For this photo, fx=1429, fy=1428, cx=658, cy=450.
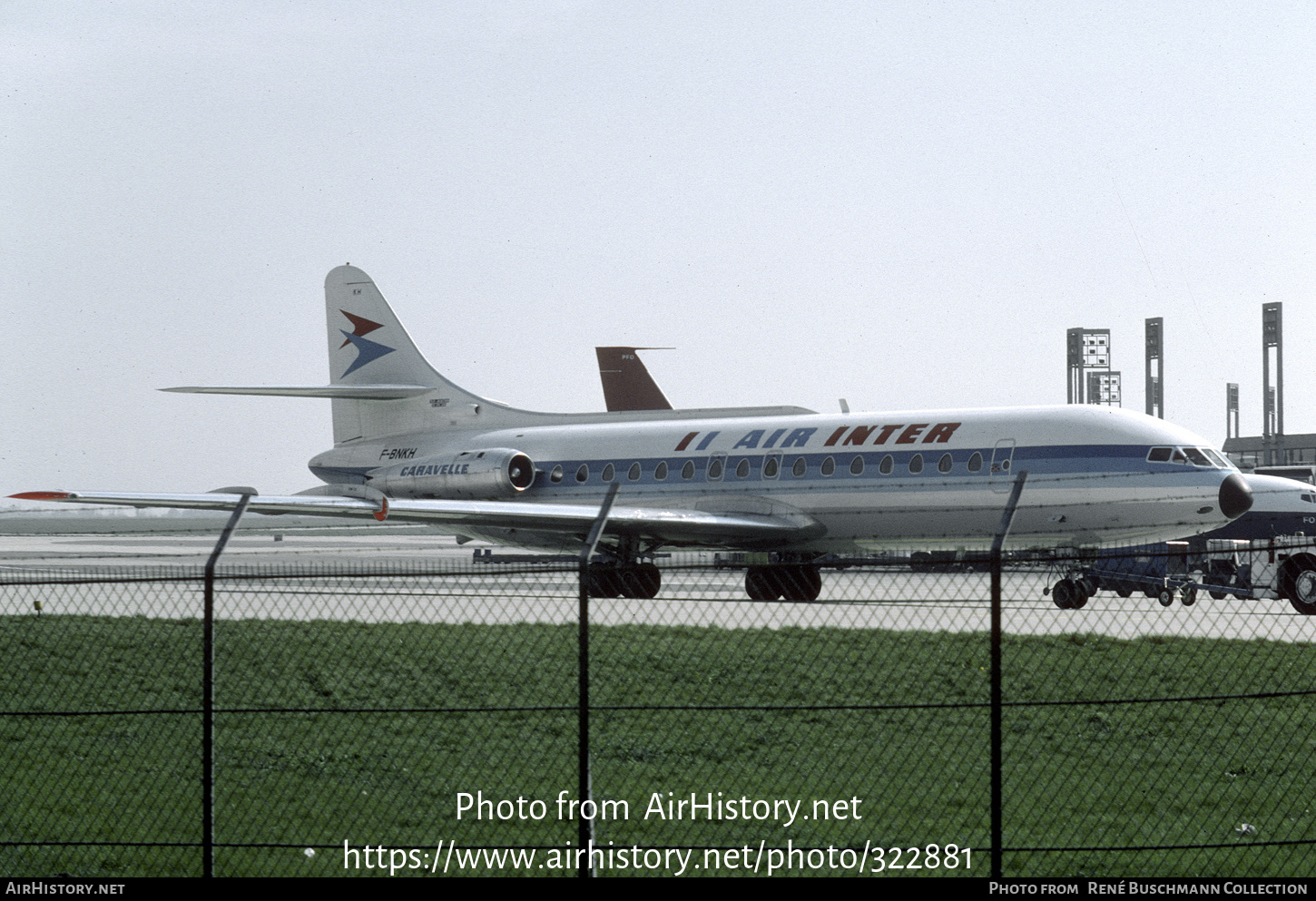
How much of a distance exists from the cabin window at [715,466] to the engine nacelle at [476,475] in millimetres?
4743

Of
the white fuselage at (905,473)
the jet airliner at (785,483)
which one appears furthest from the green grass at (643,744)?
the white fuselage at (905,473)

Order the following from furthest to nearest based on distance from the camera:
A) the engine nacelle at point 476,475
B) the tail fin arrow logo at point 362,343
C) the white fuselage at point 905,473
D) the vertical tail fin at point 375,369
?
the tail fin arrow logo at point 362,343 → the vertical tail fin at point 375,369 → the engine nacelle at point 476,475 → the white fuselage at point 905,473

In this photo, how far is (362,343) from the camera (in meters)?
36.9

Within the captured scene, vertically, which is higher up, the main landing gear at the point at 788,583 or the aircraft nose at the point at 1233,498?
the aircraft nose at the point at 1233,498

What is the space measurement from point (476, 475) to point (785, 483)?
737 cm

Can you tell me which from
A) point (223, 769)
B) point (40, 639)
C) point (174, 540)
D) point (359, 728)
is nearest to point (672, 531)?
point (40, 639)

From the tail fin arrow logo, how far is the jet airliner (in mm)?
2092

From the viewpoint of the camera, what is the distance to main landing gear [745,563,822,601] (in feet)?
79.5

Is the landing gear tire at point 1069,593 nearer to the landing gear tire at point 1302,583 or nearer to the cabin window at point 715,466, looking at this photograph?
the landing gear tire at point 1302,583

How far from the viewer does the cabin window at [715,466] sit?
91.2 feet

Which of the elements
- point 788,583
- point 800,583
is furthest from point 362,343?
point 800,583

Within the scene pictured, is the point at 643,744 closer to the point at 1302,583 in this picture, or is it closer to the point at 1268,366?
the point at 1302,583
